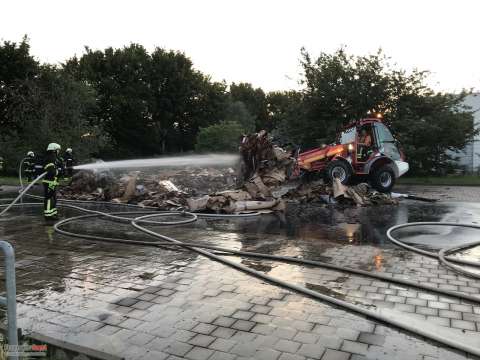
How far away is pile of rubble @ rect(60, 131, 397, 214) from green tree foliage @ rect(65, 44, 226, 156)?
2403cm

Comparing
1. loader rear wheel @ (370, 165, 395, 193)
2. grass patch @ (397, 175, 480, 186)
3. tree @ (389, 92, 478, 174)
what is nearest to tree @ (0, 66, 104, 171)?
loader rear wheel @ (370, 165, 395, 193)

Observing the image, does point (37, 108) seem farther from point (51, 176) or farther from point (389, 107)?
point (389, 107)

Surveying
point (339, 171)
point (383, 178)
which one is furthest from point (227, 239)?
point (383, 178)

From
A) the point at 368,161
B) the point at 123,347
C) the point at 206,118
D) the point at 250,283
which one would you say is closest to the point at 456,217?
the point at 368,161

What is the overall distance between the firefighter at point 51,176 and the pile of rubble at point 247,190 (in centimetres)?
263

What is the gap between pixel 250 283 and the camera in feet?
14.5

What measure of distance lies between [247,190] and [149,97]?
2978 cm

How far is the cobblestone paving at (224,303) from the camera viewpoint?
119 inches

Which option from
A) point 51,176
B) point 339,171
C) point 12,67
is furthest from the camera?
point 12,67

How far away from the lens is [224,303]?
12.7 feet

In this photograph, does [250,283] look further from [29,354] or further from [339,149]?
[339,149]

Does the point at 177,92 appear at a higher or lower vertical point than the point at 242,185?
higher

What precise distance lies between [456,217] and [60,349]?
8697mm

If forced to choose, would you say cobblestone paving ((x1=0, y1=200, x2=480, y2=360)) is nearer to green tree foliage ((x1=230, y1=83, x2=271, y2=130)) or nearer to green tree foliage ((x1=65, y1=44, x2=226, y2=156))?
green tree foliage ((x1=65, y1=44, x2=226, y2=156))
